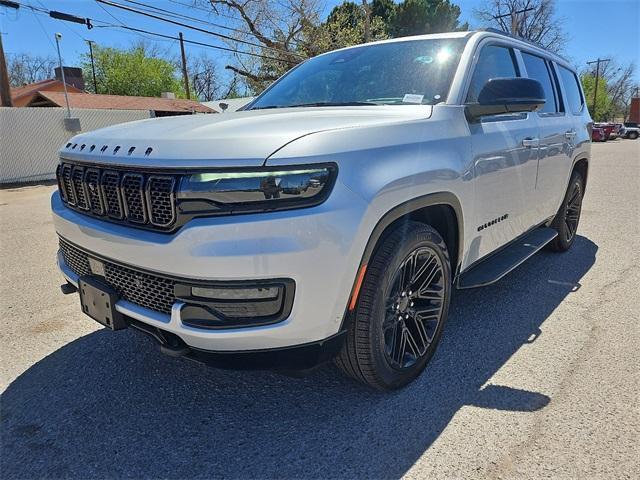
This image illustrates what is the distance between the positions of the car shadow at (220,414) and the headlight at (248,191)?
1100mm

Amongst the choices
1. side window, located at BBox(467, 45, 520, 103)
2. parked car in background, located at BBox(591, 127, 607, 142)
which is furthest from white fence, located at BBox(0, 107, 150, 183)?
parked car in background, located at BBox(591, 127, 607, 142)

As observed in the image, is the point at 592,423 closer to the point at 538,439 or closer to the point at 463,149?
the point at 538,439

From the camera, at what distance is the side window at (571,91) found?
4.75 meters

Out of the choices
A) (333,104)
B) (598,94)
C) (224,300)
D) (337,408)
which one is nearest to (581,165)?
(333,104)

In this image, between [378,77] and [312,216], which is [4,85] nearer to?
[378,77]

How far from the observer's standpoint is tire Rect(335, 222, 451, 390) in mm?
2143

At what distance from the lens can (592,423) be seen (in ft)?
7.31

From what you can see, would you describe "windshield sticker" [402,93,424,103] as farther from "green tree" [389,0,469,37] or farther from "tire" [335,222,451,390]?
"green tree" [389,0,469,37]

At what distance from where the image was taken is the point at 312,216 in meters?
1.79

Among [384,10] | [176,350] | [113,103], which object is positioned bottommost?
[176,350]

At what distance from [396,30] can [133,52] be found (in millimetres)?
27846

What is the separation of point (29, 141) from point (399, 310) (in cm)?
1615

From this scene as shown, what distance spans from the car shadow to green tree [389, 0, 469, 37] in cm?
3309

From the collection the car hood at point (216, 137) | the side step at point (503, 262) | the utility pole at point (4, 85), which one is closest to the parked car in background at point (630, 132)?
the utility pole at point (4, 85)
